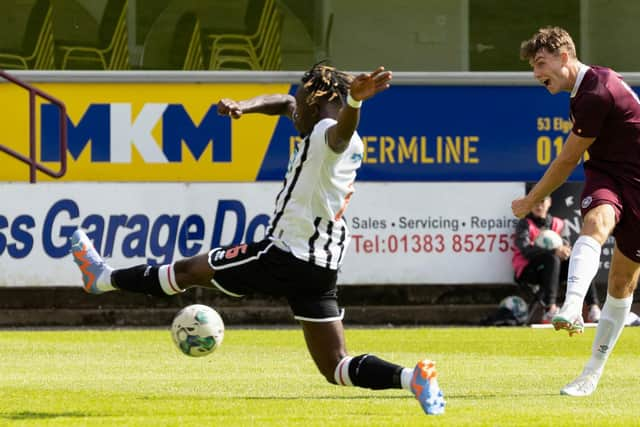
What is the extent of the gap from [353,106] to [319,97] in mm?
708

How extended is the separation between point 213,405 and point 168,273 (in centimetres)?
87

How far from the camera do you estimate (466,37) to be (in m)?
19.3

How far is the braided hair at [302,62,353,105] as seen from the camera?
837 cm

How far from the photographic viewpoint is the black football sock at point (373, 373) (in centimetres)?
819

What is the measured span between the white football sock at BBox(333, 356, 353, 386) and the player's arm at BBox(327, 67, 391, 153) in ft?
3.92

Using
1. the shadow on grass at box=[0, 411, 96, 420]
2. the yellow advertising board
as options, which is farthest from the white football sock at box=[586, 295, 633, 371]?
the yellow advertising board

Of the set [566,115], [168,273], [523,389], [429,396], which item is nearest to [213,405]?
[168,273]

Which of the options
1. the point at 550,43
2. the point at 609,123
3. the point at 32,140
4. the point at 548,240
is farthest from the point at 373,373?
the point at 32,140

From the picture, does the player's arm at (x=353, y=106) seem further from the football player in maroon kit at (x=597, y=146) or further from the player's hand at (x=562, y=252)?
the player's hand at (x=562, y=252)

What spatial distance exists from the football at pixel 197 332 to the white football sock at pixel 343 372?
0.91 m

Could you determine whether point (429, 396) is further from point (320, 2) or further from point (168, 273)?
point (320, 2)

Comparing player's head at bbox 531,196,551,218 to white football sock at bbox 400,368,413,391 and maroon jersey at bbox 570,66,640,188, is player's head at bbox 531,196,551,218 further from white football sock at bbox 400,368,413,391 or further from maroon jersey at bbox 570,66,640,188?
white football sock at bbox 400,368,413,391

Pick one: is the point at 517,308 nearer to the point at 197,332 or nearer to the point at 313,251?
the point at 197,332

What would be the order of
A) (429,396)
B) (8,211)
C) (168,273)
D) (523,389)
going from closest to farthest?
(429,396)
(168,273)
(523,389)
(8,211)
